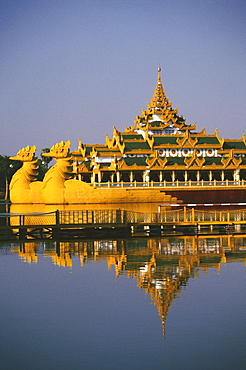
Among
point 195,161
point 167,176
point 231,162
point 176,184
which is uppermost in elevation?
point 195,161

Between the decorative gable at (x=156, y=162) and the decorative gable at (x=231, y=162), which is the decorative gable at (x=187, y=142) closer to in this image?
the decorative gable at (x=231, y=162)

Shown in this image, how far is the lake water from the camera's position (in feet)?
38.3

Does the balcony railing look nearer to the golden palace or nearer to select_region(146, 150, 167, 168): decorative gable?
the golden palace

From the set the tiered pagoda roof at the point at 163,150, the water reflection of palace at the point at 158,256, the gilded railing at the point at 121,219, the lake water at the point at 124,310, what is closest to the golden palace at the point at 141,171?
the tiered pagoda roof at the point at 163,150

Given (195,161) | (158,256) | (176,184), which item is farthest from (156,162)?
(158,256)

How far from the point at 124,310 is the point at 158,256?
9.13m

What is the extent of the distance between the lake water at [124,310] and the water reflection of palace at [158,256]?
4cm

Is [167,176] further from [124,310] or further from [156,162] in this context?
[124,310]

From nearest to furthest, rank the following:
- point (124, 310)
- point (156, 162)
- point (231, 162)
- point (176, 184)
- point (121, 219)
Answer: point (124, 310) < point (121, 219) < point (176, 184) < point (156, 162) < point (231, 162)

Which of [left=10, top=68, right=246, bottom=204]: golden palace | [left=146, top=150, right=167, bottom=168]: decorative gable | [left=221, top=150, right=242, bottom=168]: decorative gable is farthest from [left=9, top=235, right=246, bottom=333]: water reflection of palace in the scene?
[left=221, top=150, right=242, bottom=168]: decorative gable

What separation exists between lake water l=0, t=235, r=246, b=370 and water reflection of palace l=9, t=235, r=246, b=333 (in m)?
0.04

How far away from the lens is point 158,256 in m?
24.1

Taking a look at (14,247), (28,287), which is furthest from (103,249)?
(28,287)

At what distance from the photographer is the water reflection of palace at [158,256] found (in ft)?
58.9
